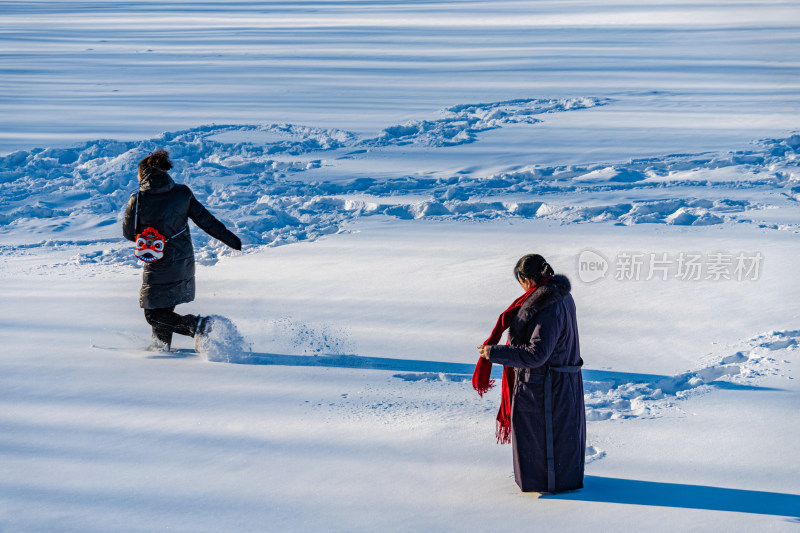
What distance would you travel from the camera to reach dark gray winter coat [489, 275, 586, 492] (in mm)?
3010

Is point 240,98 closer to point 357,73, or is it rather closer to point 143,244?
point 357,73

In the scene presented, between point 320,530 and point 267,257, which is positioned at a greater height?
point 267,257

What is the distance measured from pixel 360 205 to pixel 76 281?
2909 millimetres

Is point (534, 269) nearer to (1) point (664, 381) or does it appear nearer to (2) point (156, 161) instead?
(1) point (664, 381)

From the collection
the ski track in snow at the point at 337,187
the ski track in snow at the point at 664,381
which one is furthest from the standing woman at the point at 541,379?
the ski track in snow at the point at 337,187

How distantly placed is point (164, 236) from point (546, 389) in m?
2.48

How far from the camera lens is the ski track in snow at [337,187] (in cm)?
775

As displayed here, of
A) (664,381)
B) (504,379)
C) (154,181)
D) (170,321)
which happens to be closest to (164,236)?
(154,181)

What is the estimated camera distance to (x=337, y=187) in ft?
29.0

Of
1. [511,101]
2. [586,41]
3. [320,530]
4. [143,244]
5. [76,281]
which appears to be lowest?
[320,530]

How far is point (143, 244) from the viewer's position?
457cm

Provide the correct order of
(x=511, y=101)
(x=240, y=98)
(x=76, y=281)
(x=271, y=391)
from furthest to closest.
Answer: (x=240, y=98) → (x=511, y=101) → (x=76, y=281) → (x=271, y=391)

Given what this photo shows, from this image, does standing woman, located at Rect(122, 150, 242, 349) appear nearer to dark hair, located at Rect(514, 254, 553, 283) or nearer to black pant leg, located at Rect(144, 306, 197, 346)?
black pant leg, located at Rect(144, 306, 197, 346)

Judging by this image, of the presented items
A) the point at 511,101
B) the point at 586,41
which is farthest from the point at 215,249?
the point at 586,41
